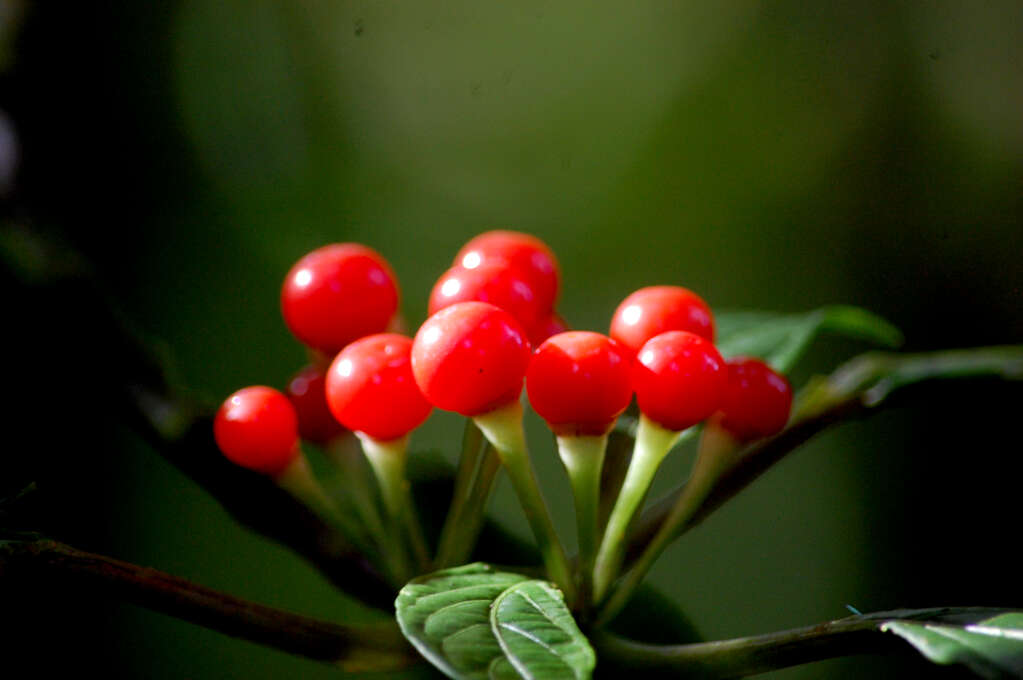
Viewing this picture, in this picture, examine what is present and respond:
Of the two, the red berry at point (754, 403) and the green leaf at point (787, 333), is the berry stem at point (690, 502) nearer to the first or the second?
the red berry at point (754, 403)

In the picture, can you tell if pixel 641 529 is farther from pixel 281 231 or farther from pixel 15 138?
pixel 281 231

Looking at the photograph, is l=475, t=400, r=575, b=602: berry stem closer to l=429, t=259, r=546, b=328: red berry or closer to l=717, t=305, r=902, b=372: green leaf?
l=429, t=259, r=546, b=328: red berry

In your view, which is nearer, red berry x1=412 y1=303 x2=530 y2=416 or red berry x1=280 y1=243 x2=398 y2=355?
red berry x1=412 y1=303 x2=530 y2=416

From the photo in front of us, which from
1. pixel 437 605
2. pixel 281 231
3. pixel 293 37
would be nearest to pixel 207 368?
pixel 281 231

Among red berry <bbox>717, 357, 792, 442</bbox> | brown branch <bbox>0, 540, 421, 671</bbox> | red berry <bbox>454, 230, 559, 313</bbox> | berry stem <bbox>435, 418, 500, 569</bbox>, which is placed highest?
red berry <bbox>454, 230, 559, 313</bbox>

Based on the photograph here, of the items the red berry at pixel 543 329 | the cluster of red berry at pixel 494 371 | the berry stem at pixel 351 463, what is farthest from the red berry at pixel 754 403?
the berry stem at pixel 351 463

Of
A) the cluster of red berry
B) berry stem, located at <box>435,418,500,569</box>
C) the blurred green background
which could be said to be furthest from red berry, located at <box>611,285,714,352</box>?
the blurred green background
